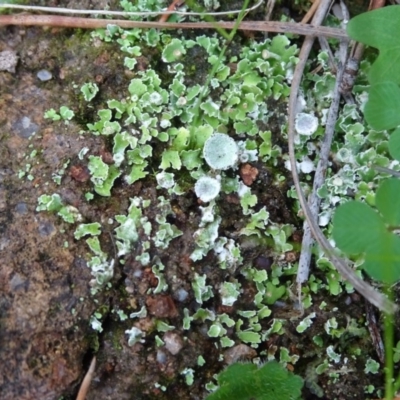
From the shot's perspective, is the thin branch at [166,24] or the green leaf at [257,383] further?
the thin branch at [166,24]

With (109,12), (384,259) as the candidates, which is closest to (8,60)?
(109,12)

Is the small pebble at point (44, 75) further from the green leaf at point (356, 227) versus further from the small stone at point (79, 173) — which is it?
the green leaf at point (356, 227)

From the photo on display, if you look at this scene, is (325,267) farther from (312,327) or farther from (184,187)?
(184,187)

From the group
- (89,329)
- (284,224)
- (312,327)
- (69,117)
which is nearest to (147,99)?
(69,117)

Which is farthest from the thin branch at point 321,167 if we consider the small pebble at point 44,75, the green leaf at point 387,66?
the small pebble at point 44,75

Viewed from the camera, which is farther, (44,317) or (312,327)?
(312,327)

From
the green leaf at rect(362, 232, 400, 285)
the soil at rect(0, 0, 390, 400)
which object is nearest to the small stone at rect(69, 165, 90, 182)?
the soil at rect(0, 0, 390, 400)

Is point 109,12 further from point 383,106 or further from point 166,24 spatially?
point 383,106
